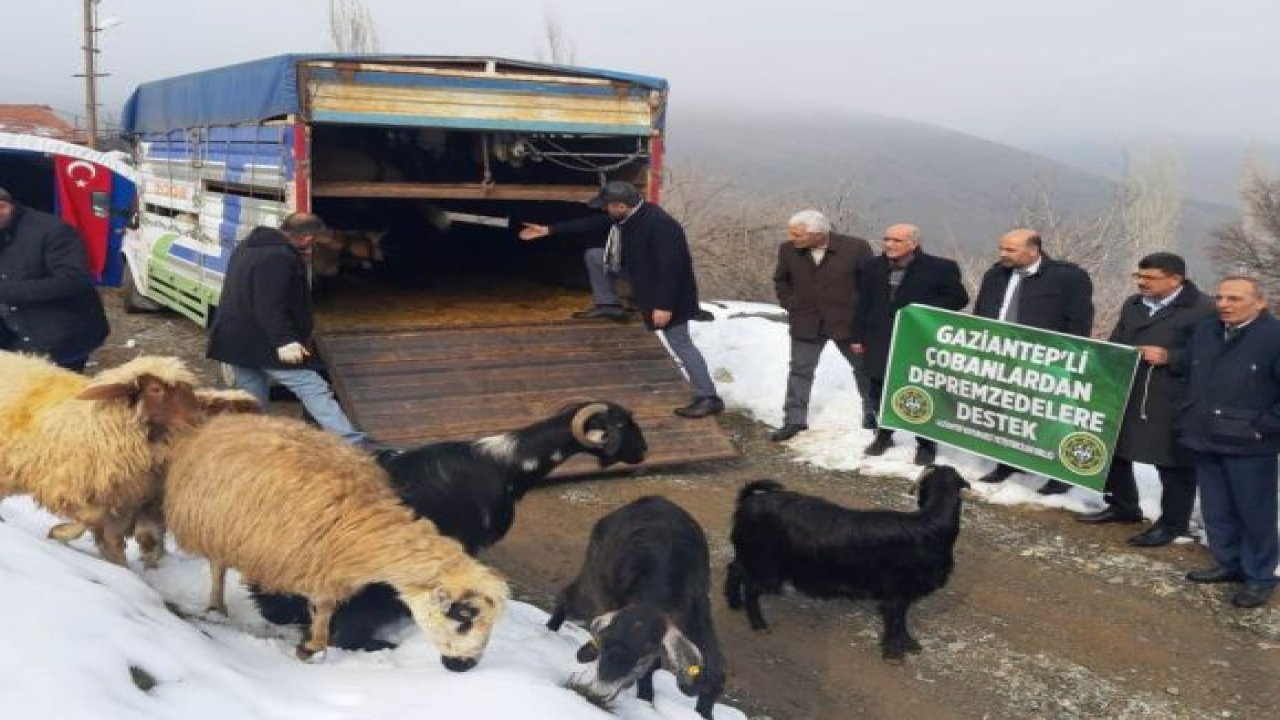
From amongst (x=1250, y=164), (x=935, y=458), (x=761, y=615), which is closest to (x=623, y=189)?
(x=935, y=458)

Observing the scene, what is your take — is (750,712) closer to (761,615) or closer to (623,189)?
(761,615)

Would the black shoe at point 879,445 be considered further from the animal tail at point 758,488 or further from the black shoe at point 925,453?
the animal tail at point 758,488

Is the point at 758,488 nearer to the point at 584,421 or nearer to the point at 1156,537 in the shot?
the point at 584,421

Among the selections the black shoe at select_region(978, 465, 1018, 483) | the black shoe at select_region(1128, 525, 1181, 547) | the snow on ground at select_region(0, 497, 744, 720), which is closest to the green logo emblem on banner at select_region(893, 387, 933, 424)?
Result: the black shoe at select_region(978, 465, 1018, 483)

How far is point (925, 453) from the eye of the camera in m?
7.95

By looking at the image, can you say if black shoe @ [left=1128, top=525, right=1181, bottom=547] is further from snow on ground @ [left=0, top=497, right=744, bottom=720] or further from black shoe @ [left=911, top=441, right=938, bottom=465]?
snow on ground @ [left=0, top=497, right=744, bottom=720]

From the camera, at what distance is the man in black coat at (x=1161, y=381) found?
20.1ft

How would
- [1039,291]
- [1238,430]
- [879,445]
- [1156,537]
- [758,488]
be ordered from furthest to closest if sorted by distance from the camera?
[879,445], [1039,291], [1156,537], [1238,430], [758,488]

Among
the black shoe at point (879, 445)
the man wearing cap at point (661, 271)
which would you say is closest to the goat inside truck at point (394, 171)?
the man wearing cap at point (661, 271)

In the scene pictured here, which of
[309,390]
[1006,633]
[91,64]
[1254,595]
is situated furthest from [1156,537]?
[91,64]

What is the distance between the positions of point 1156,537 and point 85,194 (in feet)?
44.7

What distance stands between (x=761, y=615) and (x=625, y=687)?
6.20ft

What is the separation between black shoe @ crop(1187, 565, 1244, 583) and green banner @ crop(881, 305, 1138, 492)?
1.00m

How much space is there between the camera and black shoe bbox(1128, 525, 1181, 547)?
6.36 metres
